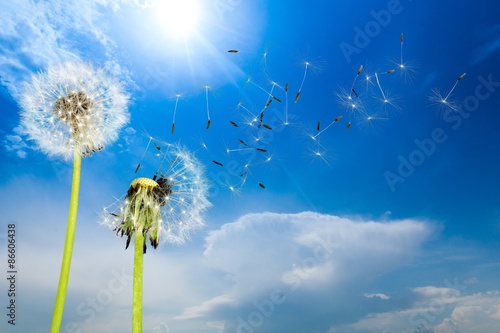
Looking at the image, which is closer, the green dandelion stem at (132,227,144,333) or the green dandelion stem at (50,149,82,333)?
the green dandelion stem at (50,149,82,333)

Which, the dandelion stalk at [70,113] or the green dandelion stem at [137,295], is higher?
the dandelion stalk at [70,113]

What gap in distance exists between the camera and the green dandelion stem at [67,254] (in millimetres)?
11180

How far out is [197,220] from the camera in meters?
15.5

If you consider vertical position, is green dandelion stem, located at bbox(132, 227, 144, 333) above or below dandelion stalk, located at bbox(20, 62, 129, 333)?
below

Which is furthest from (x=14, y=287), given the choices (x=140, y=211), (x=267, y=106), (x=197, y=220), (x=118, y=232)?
(x=267, y=106)

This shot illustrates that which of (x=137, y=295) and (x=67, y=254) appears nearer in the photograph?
(x=67, y=254)

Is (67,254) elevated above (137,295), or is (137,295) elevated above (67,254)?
(67,254)

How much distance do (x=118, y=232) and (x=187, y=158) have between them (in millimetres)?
3643

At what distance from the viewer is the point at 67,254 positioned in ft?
38.3

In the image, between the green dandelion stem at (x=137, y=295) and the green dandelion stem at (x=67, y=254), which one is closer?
the green dandelion stem at (x=67, y=254)

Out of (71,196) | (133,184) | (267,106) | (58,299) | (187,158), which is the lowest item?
(58,299)

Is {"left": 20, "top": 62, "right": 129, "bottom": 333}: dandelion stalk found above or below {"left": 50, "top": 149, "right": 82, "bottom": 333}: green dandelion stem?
above

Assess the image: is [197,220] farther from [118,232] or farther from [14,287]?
[14,287]

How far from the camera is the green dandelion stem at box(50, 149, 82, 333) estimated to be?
11.2 m
